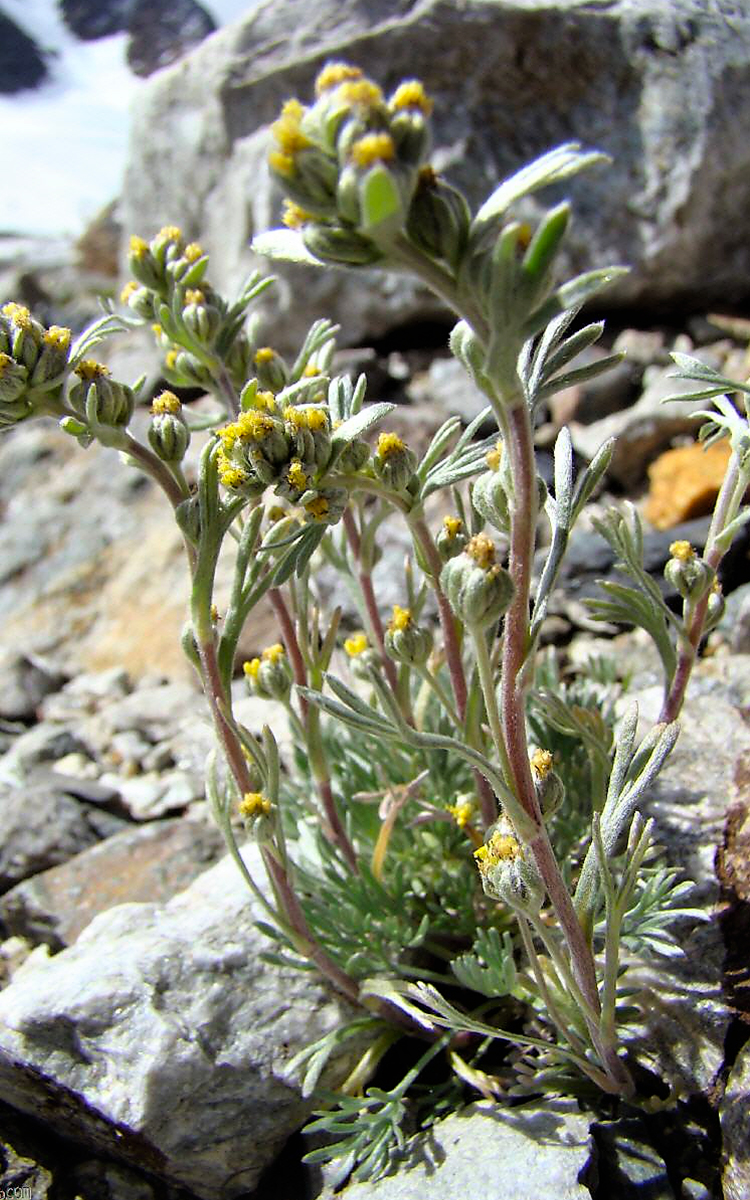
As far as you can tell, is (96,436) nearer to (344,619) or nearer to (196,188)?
(344,619)

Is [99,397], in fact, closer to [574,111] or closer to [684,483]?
[684,483]

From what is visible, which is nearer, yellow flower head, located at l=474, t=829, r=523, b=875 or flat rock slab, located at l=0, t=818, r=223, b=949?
yellow flower head, located at l=474, t=829, r=523, b=875

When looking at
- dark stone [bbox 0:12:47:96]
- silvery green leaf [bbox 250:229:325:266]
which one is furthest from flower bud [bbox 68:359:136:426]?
dark stone [bbox 0:12:47:96]

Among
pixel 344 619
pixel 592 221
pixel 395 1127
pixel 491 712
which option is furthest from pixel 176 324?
pixel 592 221

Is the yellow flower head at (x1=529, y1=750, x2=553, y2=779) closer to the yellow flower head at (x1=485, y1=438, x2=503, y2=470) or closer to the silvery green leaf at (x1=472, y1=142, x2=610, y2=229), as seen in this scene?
the yellow flower head at (x1=485, y1=438, x2=503, y2=470)

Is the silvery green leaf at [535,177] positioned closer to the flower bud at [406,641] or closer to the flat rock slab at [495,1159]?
the flower bud at [406,641]

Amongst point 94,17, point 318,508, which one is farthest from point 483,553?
point 94,17
